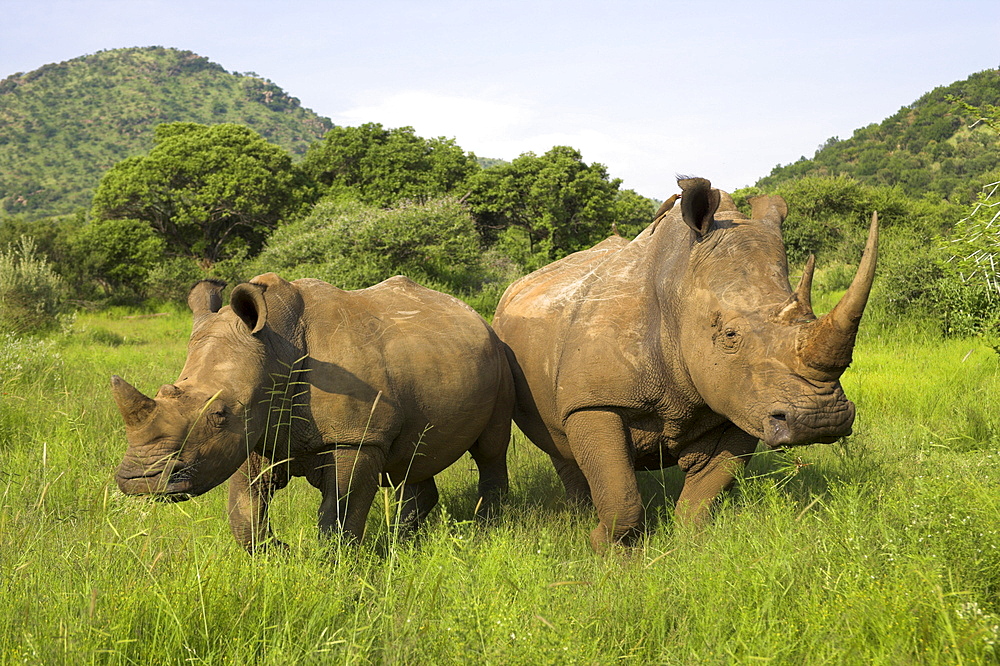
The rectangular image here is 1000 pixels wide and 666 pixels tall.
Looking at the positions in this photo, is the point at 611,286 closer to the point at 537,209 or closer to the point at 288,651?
the point at 288,651

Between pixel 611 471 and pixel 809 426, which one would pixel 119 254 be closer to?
pixel 611 471

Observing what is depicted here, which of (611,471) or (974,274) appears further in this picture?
(974,274)

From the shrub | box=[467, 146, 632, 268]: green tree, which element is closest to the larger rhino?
the shrub

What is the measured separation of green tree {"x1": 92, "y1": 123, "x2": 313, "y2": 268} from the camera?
32.5m

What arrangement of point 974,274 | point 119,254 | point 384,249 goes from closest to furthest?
1. point 974,274
2. point 384,249
3. point 119,254

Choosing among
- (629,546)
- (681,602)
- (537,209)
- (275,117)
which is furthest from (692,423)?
(275,117)

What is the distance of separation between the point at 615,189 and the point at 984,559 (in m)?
40.5

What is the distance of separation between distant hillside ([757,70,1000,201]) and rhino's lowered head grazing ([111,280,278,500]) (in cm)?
5529

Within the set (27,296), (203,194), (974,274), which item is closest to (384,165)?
(203,194)

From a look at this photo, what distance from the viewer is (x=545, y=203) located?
130 ft

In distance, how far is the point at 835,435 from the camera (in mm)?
3566

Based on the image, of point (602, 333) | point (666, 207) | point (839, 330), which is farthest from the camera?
point (666, 207)

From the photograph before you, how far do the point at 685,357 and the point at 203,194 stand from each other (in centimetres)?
3223

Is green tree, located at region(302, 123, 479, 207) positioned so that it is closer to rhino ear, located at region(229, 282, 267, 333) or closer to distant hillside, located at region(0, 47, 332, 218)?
distant hillside, located at region(0, 47, 332, 218)
